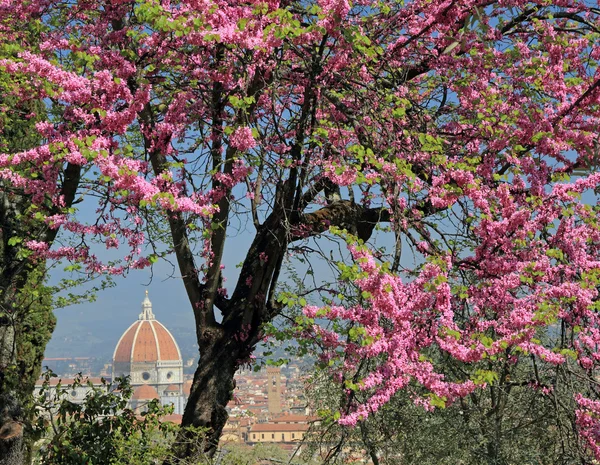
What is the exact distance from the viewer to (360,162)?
7.55m

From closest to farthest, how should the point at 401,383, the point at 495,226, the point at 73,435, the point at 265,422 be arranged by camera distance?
1. the point at 401,383
2. the point at 495,226
3. the point at 73,435
4. the point at 265,422

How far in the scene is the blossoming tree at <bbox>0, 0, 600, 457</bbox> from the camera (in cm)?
698

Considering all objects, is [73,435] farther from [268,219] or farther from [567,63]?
[567,63]

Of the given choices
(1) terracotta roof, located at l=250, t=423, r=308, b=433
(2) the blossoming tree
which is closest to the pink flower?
(2) the blossoming tree

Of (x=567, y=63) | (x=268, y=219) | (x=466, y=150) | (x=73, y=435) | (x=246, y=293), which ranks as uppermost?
(x=567, y=63)

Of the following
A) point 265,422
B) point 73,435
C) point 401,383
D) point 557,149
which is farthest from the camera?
point 265,422

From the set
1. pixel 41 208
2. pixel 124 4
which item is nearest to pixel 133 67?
pixel 124 4

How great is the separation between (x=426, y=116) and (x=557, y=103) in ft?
5.19

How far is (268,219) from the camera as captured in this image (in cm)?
941

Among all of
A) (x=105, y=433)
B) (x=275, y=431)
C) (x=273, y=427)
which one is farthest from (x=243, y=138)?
(x=273, y=427)

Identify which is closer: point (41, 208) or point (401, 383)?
point (401, 383)

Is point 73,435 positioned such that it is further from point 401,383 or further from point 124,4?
point 124,4

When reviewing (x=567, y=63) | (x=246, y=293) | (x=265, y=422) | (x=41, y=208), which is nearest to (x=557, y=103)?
(x=567, y=63)

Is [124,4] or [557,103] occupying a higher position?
[124,4]
